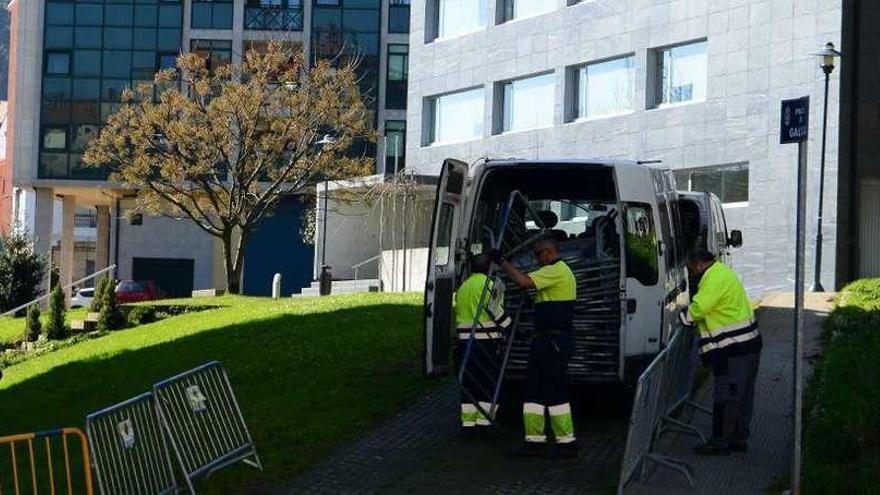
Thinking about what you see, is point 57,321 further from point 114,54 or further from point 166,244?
point 166,244

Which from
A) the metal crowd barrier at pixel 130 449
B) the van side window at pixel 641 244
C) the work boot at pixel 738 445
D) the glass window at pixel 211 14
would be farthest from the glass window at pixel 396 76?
the metal crowd barrier at pixel 130 449

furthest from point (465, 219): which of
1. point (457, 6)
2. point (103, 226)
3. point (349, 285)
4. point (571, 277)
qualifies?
point (103, 226)

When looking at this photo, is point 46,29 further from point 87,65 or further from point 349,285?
point 349,285

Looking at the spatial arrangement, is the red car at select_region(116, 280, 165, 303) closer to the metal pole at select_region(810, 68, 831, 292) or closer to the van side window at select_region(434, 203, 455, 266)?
the metal pole at select_region(810, 68, 831, 292)

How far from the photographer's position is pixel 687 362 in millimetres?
12180

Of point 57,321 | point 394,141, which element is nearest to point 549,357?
point 57,321

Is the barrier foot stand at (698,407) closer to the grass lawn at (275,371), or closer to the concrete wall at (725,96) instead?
the grass lawn at (275,371)

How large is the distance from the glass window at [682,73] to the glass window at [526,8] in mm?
4496

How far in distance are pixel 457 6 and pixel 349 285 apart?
30.7ft

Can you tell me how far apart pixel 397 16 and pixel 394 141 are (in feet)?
17.8

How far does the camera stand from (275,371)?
55.5 feet

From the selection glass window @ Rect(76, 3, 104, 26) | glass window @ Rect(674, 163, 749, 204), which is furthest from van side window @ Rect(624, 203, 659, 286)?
glass window @ Rect(76, 3, 104, 26)

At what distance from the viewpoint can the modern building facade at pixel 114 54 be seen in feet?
191

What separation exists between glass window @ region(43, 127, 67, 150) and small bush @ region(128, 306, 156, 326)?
27.6 metres
